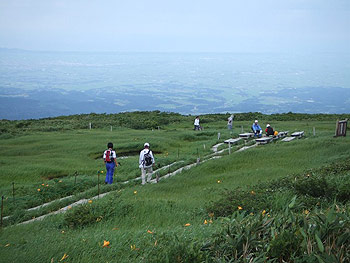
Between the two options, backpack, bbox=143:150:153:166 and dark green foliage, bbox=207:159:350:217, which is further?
backpack, bbox=143:150:153:166

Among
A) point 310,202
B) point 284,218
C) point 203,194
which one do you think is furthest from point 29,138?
point 284,218

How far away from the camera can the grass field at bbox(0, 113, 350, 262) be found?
21.7 feet

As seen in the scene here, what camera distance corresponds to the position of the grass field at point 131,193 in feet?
21.7

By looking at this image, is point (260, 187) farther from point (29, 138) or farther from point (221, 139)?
point (29, 138)

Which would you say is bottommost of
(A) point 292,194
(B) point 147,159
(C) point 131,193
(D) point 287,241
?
(C) point 131,193

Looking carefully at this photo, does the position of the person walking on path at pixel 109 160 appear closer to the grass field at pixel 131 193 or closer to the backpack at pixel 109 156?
the backpack at pixel 109 156

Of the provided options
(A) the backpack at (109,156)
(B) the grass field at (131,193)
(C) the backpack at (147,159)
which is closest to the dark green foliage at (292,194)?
(B) the grass field at (131,193)

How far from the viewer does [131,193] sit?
15.1 meters

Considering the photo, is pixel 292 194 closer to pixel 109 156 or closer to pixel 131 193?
pixel 131 193

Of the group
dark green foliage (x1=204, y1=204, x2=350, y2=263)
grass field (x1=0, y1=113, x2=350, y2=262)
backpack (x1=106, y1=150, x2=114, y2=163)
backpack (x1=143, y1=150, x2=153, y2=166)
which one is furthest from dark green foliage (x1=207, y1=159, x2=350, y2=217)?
backpack (x1=106, y1=150, x2=114, y2=163)

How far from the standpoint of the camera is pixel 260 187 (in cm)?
1271

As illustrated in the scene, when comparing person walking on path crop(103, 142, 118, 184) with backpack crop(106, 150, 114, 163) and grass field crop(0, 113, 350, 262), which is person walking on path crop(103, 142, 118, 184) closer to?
backpack crop(106, 150, 114, 163)

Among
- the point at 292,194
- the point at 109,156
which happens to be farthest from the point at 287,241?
the point at 109,156

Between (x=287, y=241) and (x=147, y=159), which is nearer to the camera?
(x=287, y=241)
